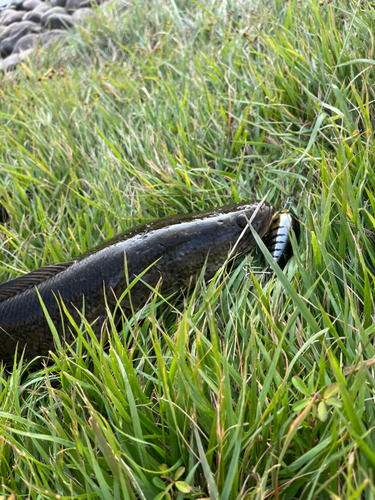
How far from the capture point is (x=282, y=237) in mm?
2201

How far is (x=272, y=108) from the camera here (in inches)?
116

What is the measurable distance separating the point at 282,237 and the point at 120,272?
887mm

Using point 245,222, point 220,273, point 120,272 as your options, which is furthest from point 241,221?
point 120,272

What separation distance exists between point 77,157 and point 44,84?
5.92ft

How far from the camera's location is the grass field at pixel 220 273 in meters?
1.25

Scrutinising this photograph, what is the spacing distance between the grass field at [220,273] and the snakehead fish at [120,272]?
17 centimetres

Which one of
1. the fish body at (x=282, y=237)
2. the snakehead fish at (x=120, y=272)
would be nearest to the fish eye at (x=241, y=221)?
the snakehead fish at (x=120, y=272)

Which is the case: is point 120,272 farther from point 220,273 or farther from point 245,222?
point 245,222

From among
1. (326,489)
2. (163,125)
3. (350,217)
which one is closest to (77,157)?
(163,125)

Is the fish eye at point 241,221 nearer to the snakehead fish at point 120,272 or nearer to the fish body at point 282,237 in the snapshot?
the snakehead fish at point 120,272

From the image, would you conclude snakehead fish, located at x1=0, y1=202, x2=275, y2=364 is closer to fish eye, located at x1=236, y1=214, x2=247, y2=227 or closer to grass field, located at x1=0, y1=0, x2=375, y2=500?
fish eye, located at x1=236, y1=214, x2=247, y2=227

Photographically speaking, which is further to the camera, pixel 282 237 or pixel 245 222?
pixel 245 222

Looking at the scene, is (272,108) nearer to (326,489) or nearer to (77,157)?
(77,157)

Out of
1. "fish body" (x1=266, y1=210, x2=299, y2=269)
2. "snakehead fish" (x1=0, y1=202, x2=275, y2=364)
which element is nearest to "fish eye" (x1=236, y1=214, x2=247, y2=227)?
"snakehead fish" (x1=0, y1=202, x2=275, y2=364)
